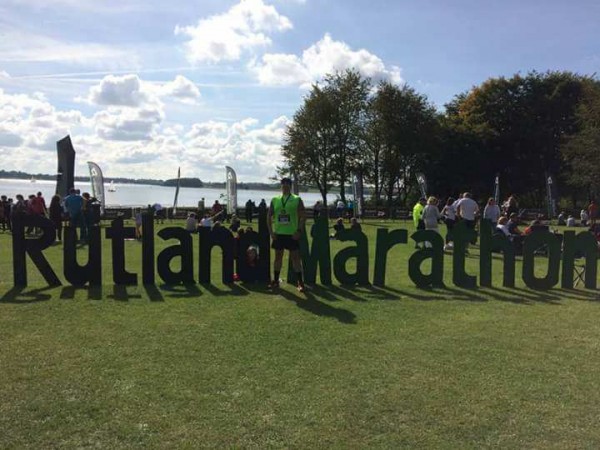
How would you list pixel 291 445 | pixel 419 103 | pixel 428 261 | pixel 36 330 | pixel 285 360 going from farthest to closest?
pixel 419 103 < pixel 428 261 < pixel 36 330 < pixel 285 360 < pixel 291 445

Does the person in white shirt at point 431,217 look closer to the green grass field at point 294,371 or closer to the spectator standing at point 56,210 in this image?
the green grass field at point 294,371

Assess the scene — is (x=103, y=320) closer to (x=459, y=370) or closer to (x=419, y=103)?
(x=459, y=370)

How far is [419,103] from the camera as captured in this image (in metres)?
44.5

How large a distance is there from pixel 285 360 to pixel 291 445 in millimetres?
1685

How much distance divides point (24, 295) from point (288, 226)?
4042mm

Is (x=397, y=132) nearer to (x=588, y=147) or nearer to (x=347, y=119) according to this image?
(x=347, y=119)

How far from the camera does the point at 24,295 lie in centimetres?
821

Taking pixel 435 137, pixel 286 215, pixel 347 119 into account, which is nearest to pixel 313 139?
pixel 347 119

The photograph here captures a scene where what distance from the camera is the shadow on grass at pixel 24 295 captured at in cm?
786

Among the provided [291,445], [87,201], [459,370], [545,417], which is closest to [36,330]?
[291,445]

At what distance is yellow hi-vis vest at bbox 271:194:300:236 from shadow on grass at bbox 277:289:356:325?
98 centimetres

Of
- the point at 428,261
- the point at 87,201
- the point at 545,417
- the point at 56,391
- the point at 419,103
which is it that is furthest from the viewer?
Result: the point at 419,103

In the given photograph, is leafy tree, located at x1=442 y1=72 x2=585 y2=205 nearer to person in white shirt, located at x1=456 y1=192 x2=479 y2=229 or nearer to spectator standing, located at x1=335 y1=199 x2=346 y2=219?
spectator standing, located at x1=335 y1=199 x2=346 y2=219

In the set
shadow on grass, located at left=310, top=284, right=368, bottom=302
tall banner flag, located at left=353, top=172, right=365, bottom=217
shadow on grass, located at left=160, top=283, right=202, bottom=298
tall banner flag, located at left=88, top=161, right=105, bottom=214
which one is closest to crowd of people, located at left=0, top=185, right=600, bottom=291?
shadow on grass, located at left=310, top=284, right=368, bottom=302
